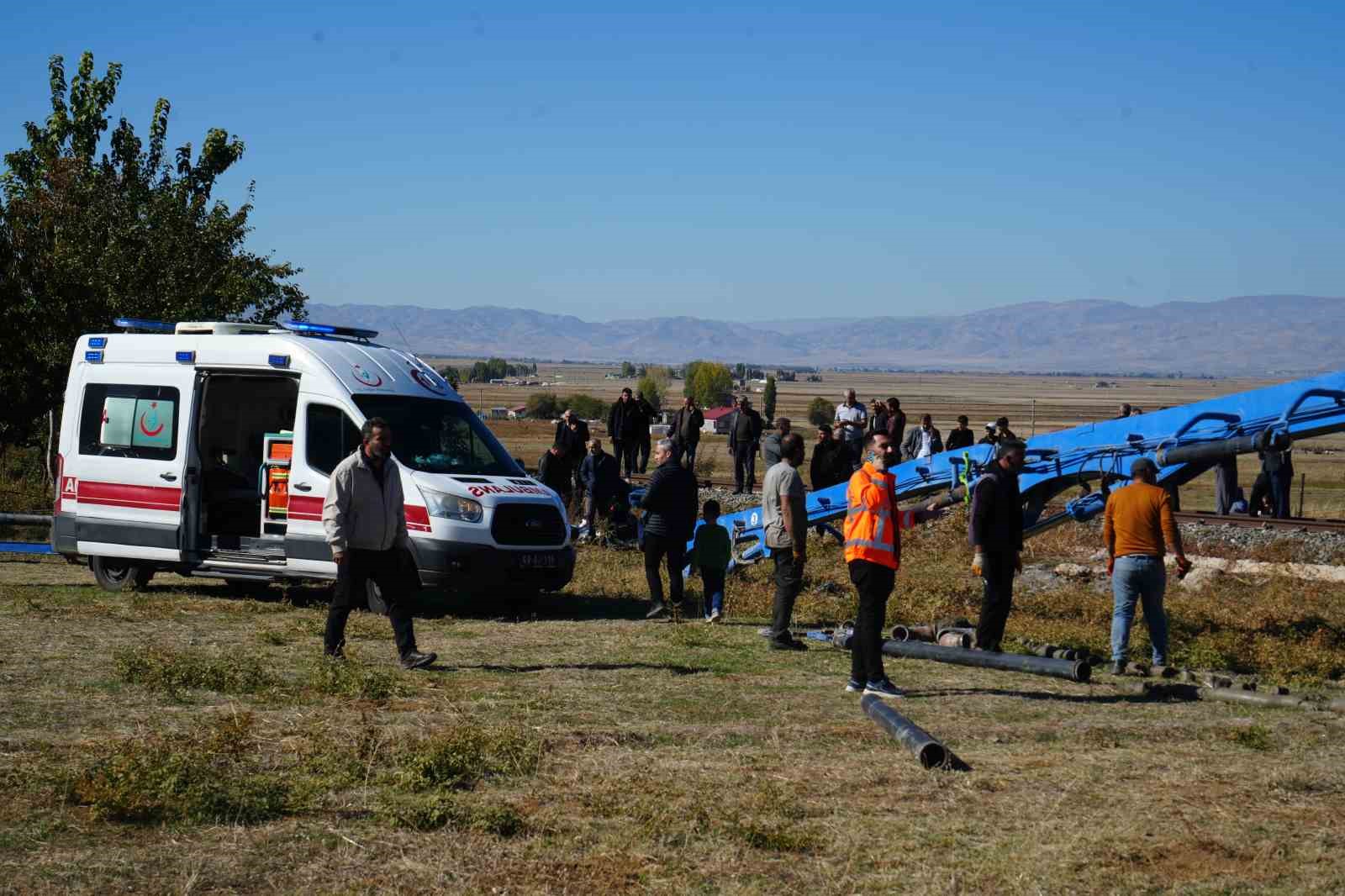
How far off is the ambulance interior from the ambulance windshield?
1032mm

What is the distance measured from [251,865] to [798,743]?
11.9 feet

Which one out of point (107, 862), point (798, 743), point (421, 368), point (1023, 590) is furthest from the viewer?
point (1023, 590)

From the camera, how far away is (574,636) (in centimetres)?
1339

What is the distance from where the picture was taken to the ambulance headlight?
14.1 meters

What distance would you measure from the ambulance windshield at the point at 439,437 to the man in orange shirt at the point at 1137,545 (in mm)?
6178

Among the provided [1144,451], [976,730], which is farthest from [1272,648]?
[976,730]

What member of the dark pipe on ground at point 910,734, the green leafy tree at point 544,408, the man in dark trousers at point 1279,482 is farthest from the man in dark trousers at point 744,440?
the green leafy tree at point 544,408

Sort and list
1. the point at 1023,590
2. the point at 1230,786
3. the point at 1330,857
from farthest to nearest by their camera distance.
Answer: the point at 1023,590
the point at 1230,786
the point at 1330,857

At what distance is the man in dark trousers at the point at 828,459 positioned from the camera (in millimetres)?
22297

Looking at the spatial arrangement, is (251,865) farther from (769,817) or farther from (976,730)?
(976,730)

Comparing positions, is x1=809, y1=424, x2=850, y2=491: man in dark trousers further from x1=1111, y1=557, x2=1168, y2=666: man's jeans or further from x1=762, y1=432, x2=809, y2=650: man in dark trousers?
x1=1111, y1=557, x2=1168, y2=666: man's jeans

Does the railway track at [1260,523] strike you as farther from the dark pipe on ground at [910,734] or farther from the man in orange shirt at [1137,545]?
the dark pipe on ground at [910,734]

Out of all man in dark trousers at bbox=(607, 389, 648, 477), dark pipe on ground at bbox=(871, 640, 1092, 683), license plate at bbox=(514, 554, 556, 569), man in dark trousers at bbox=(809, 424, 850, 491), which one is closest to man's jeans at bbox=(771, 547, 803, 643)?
dark pipe on ground at bbox=(871, 640, 1092, 683)

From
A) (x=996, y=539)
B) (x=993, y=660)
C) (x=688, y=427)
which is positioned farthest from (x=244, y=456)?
(x=688, y=427)
